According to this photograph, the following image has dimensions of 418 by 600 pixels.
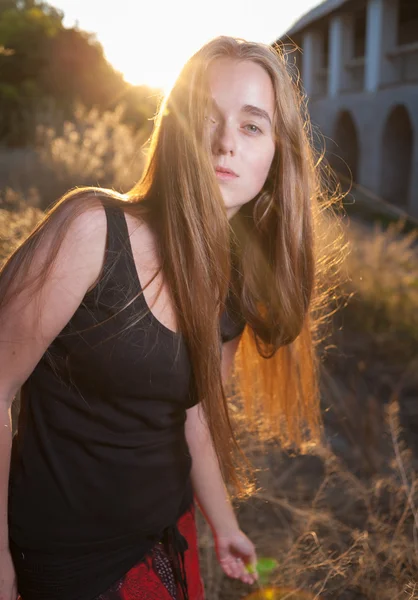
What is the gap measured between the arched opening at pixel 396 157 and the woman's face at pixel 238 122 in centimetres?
1466

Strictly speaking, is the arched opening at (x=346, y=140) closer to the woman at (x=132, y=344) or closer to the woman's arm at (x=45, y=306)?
the woman at (x=132, y=344)

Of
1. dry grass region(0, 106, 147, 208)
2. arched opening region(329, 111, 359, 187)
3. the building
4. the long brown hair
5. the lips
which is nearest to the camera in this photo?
the long brown hair

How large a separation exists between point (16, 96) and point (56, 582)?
23.9 ft

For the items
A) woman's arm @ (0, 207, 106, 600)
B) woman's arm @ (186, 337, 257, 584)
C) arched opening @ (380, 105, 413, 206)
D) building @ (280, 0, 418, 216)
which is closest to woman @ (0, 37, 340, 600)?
woman's arm @ (0, 207, 106, 600)

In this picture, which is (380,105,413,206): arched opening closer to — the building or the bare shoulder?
the building

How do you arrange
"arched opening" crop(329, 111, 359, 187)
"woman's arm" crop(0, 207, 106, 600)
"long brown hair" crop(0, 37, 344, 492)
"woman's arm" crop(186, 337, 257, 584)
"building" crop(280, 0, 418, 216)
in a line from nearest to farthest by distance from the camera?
1. "woman's arm" crop(0, 207, 106, 600)
2. "long brown hair" crop(0, 37, 344, 492)
3. "woman's arm" crop(186, 337, 257, 584)
4. "building" crop(280, 0, 418, 216)
5. "arched opening" crop(329, 111, 359, 187)

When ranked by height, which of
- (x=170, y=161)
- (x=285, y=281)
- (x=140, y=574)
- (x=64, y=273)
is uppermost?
(x=170, y=161)

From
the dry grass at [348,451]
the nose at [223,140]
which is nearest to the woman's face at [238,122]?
the nose at [223,140]

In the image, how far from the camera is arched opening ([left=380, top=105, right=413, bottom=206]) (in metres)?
15.4

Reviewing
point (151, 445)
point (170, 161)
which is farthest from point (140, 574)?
point (170, 161)

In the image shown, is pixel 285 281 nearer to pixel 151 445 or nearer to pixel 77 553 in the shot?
pixel 151 445

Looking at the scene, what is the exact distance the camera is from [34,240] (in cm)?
122

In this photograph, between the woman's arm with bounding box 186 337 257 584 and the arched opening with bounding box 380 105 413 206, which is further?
the arched opening with bounding box 380 105 413 206

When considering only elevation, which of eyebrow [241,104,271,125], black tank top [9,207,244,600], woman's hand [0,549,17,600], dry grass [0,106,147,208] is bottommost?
woman's hand [0,549,17,600]
